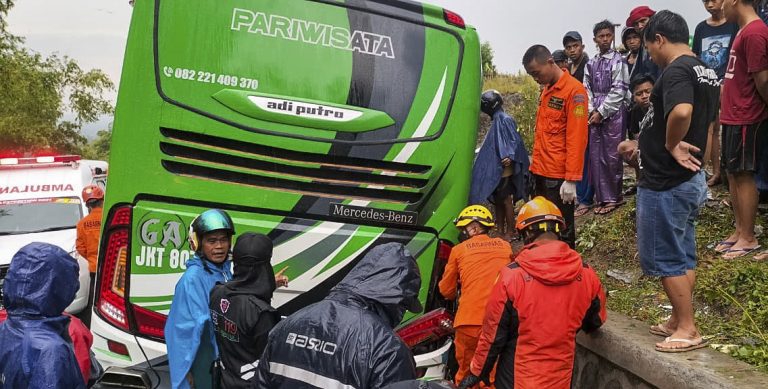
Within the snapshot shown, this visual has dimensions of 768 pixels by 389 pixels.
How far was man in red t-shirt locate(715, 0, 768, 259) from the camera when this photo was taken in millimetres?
4625

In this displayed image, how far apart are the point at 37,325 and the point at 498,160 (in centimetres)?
499

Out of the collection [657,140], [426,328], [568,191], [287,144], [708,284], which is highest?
[657,140]

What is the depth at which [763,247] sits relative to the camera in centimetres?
510

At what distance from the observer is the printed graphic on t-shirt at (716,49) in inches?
245

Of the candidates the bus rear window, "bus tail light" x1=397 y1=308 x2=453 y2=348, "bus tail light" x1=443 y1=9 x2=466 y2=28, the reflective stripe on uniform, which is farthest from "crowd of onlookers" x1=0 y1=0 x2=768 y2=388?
"bus tail light" x1=443 y1=9 x2=466 y2=28

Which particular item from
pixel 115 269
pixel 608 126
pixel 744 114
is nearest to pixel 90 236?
pixel 115 269

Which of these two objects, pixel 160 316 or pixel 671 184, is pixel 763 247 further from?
pixel 160 316

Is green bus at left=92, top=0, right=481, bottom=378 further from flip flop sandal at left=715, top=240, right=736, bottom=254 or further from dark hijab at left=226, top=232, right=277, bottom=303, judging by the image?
flip flop sandal at left=715, top=240, right=736, bottom=254

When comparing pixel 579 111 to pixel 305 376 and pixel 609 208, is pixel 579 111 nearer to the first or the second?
pixel 609 208

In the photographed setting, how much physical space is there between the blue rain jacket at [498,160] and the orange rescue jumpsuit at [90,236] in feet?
13.3

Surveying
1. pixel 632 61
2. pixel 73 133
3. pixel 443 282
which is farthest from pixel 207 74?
pixel 73 133

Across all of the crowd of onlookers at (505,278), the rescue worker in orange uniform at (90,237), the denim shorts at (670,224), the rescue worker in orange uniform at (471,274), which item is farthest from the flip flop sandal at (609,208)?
the rescue worker in orange uniform at (90,237)

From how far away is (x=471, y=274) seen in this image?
4590mm

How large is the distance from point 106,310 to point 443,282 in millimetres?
2210
